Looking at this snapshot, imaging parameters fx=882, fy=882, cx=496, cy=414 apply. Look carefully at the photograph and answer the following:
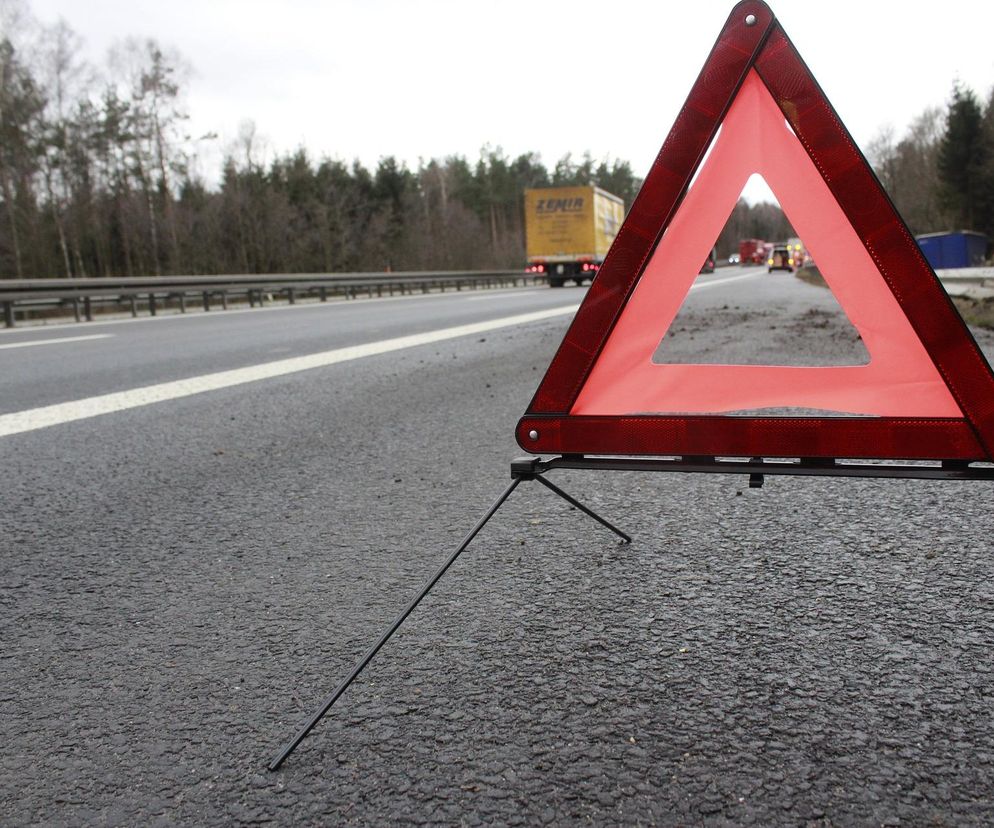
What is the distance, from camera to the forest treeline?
1556 inches

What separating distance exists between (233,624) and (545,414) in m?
0.95

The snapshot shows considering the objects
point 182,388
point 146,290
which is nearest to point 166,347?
point 182,388

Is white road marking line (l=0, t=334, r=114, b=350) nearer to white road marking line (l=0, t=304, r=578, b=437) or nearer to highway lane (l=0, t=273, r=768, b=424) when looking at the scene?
highway lane (l=0, t=273, r=768, b=424)

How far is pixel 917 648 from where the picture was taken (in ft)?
6.24

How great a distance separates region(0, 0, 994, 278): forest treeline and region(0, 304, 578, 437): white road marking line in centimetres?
2792

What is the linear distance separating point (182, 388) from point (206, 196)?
56618 millimetres

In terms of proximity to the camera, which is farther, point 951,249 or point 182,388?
point 951,249

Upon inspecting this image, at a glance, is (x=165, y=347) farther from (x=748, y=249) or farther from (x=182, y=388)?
(x=748, y=249)

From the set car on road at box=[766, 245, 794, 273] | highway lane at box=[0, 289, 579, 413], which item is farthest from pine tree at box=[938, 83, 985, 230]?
highway lane at box=[0, 289, 579, 413]

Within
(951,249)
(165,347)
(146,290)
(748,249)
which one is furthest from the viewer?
(951,249)

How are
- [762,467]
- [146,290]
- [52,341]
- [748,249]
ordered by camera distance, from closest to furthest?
[762,467], [748,249], [52,341], [146,290]

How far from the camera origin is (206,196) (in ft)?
192

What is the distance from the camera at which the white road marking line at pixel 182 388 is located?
520 cm

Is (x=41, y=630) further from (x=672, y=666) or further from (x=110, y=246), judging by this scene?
(x=110, y=246)
